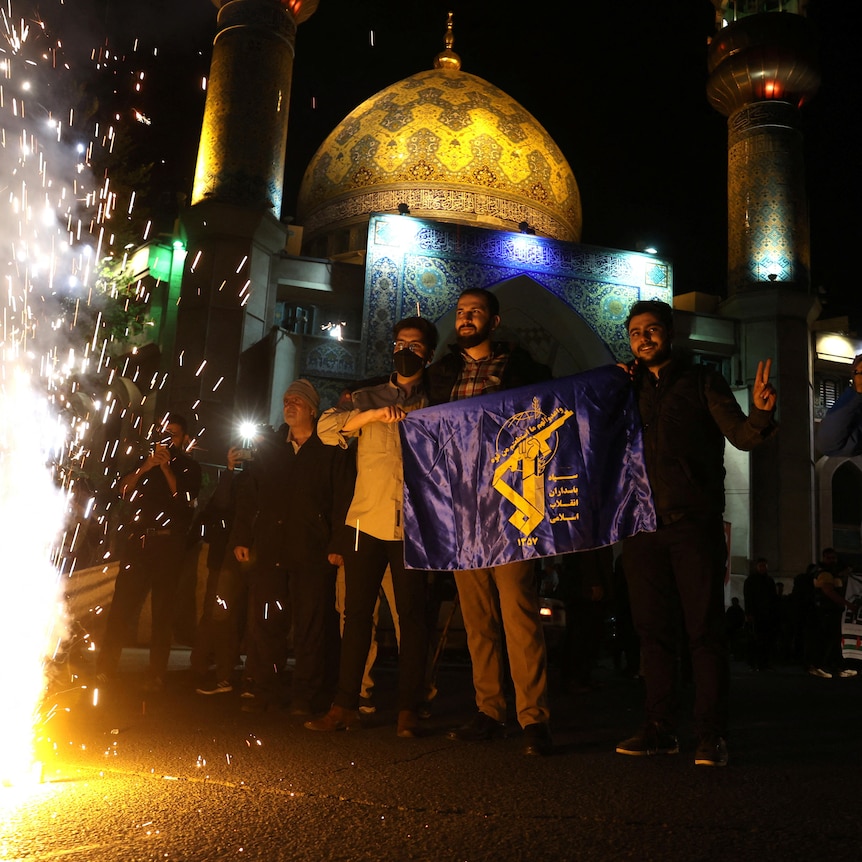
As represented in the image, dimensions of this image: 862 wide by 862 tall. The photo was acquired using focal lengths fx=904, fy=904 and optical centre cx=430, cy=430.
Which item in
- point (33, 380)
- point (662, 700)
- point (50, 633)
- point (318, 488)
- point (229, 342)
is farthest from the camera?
point (229, 342)

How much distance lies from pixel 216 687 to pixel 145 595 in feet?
2.34

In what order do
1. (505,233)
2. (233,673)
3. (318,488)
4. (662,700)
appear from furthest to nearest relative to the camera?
(505,233) → (233,673) → (318,488) → (662,700)

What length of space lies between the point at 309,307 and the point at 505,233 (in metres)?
4.45

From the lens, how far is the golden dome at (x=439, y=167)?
21.4 meters

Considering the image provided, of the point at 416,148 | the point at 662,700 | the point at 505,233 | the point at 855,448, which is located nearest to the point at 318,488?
the point at 662,700

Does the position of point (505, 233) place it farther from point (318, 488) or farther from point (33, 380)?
point (318, 488)

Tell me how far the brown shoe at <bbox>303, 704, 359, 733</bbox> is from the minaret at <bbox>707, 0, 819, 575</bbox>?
1587 cm

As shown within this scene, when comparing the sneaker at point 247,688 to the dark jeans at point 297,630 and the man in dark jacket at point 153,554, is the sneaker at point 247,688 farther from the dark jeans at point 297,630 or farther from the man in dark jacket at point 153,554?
the man in dark jacket at point 153,554

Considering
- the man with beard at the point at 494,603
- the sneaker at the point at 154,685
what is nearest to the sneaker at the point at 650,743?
the man with beard at the point at 494,603

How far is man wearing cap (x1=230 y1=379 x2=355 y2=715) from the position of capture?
15.2 feet

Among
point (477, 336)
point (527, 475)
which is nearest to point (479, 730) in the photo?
point (527, 475)

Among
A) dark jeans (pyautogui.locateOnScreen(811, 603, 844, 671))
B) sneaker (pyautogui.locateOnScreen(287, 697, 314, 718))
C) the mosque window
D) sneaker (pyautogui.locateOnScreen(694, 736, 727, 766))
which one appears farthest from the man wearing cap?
the mosque window

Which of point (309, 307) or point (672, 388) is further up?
point (309, 307)

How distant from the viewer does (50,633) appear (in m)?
6.41
